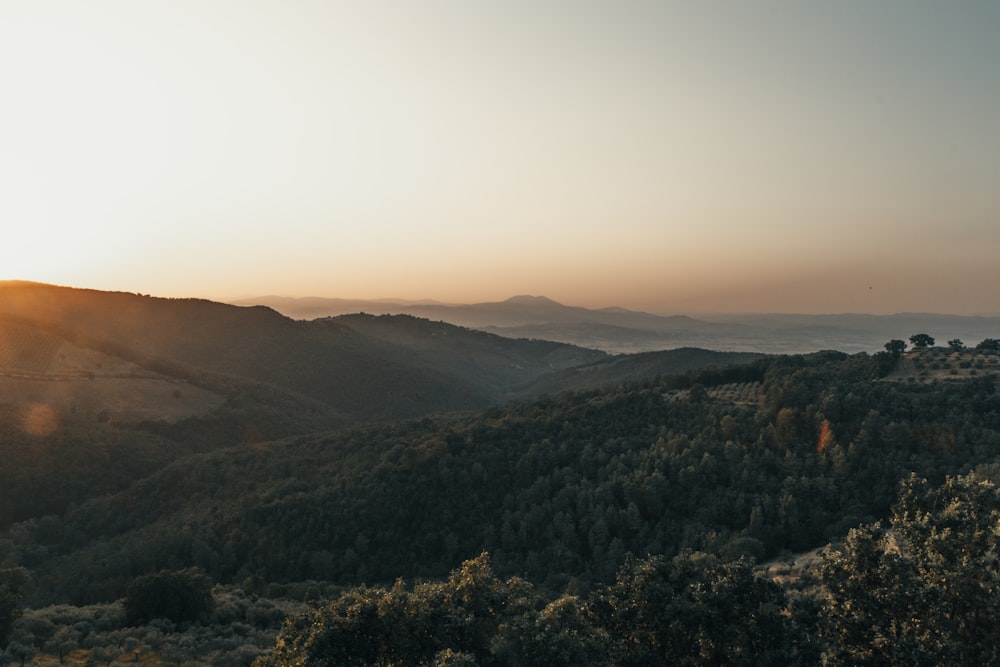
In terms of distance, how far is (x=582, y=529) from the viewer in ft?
152

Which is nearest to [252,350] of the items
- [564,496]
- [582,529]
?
[564,496]

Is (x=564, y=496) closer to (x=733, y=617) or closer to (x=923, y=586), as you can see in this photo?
(x=733, y=617)

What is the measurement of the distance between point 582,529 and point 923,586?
32742 millimetres

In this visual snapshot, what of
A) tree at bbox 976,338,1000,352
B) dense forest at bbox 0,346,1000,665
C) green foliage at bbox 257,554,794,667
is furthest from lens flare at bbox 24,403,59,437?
tree at bbox 976,338,1000,352

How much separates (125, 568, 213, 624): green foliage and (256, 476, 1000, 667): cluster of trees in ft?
56.8

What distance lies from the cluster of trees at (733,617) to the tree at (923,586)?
3cm

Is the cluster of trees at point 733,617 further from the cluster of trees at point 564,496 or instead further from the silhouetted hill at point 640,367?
the silhouetted hill at point 640,367

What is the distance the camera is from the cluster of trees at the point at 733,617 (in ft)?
48.4

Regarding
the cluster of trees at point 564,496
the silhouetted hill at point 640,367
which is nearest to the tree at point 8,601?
the cluster of trees at point 564,496

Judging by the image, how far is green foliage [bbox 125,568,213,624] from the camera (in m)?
29.0

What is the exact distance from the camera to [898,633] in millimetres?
15453

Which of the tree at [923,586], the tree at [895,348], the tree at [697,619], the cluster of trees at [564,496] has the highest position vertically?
the tree at [895,348]

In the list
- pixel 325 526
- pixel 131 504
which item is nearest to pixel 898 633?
pixel 325 526

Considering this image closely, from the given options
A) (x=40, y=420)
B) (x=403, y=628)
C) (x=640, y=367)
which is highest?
(x=403, y=628)
